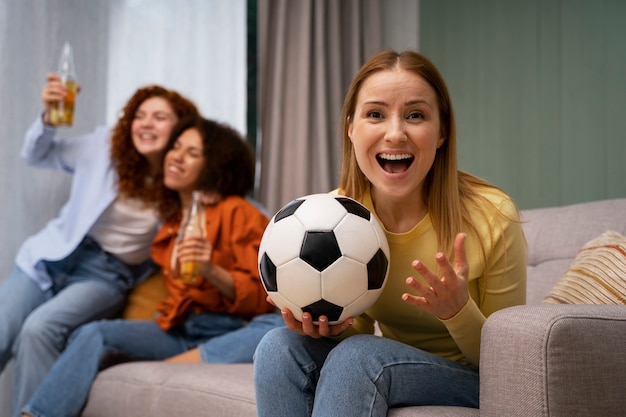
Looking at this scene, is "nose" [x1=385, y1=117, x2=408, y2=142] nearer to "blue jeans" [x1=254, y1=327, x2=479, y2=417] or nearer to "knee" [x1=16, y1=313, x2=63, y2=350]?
"blue jeans" [x1=254, y1=327, x2=479, y2=417]

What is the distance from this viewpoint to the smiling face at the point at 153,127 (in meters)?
2.84

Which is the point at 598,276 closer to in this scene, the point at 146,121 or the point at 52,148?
the point at 146,121

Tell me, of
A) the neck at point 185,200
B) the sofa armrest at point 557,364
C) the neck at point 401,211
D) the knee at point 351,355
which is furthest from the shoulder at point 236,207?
the sofa armrest at point 557,364

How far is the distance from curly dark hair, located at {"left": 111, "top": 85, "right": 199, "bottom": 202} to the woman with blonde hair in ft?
4.24

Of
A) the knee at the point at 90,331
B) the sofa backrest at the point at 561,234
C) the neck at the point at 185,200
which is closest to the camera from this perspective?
the sofa backrest at the point at 561,234

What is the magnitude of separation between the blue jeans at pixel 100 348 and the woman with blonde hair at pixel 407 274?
99 cm

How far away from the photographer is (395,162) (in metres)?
1.57

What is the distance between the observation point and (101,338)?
2.46 m

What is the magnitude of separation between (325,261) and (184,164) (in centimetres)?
A: 142

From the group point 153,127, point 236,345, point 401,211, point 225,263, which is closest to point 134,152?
point 153,127

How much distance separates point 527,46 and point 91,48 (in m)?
1.83

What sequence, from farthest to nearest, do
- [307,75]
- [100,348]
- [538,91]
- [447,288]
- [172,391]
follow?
1. [307,75]
2. [538,91]
3. [100,348]
4. [172,391]
5. [447,288]

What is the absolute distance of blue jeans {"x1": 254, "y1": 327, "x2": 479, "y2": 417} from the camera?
1.35 meters

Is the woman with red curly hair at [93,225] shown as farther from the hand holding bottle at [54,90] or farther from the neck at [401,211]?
the neck at [401,211]
